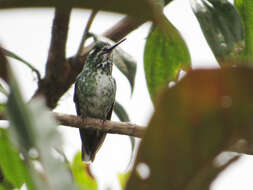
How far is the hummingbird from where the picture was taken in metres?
4.60

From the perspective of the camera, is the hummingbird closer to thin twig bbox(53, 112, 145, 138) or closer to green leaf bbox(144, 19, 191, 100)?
thin twig bbox(53, 112, 145, 138)

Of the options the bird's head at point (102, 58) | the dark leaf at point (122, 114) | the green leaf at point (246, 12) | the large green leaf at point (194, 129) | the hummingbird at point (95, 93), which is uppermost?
the large green leaf at point (194, 129)

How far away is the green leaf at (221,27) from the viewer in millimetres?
1791

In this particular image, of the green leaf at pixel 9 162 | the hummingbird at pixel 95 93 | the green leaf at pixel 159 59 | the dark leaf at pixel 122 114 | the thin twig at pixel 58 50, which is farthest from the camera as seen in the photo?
the hummingbird at pixel 95 93

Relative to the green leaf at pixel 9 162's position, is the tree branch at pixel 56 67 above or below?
above

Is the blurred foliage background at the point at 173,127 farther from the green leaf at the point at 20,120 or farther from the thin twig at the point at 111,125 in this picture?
the thin twig at the point at 111,125

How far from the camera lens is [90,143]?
16.1ft

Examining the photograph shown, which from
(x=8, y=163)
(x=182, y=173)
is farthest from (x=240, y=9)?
(x=182, y=173)

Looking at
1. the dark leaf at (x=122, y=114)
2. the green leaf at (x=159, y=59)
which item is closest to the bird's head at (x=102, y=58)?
the dark leaf at (x=122, y=114)

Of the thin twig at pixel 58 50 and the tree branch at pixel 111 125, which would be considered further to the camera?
the tree branch at pixel 111 125

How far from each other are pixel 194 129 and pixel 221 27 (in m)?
1.46

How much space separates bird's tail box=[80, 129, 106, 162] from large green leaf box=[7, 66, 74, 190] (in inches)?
155

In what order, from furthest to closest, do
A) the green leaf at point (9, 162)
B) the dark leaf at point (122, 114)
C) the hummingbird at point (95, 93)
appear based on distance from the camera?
1. the hummingbird at point (95, 93)
2. the dark leaf at point (122, 114)
3. the green leaf at point (9, 162)

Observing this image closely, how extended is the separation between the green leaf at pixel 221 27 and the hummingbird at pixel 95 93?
2.59m
